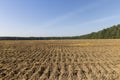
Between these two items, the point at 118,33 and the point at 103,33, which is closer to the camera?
the point at 118,33

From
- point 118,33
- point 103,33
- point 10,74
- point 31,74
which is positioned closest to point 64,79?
point 31,74

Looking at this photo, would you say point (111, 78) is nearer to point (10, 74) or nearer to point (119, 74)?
point (119, 74)

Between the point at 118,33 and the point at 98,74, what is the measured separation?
11291 cm

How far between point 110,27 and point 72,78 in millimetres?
128647

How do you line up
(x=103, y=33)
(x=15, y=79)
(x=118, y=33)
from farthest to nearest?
(x=103, y=33)
(x=118, y=33)
(x=15, y=79)

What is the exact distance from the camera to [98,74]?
9477mm

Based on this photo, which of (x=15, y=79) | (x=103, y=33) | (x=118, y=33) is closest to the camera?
(x=15, y=79)

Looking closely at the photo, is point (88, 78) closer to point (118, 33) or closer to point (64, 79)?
point (64, 79)

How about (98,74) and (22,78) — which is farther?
(98,74)

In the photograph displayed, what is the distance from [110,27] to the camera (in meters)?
132

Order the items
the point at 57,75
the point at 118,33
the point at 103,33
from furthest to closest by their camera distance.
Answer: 1. the point at 103,33
2. the point at 118,33
3. the point at 57,75

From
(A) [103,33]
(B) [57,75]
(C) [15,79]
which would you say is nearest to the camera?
(C) [15,79]

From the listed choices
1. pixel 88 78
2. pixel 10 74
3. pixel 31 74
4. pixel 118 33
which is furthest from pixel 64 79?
pixel 118 33

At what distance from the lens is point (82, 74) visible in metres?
9.55
